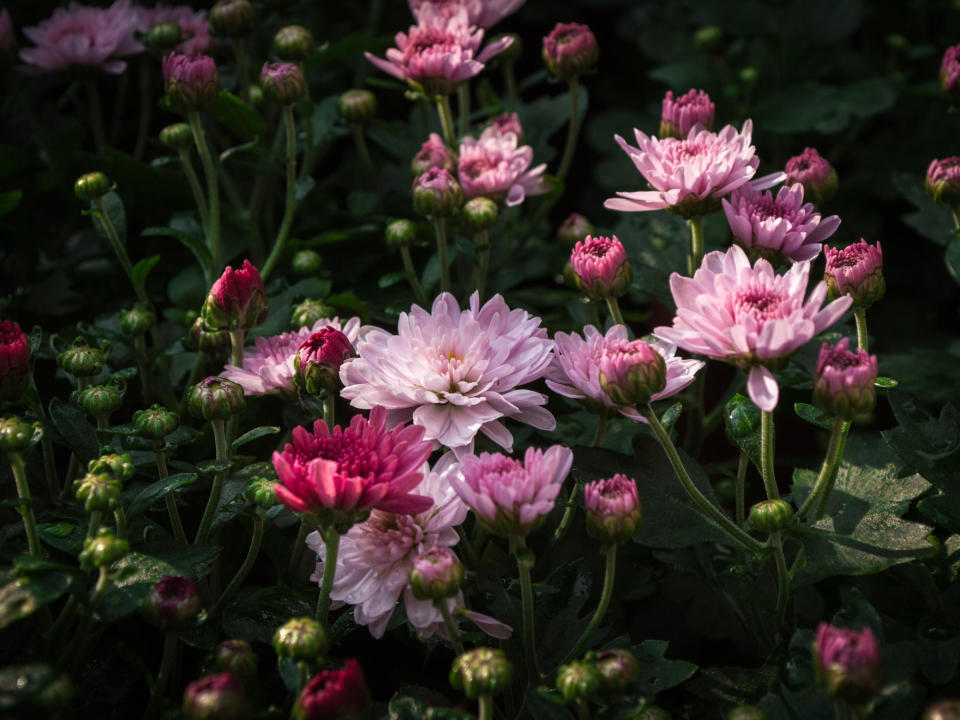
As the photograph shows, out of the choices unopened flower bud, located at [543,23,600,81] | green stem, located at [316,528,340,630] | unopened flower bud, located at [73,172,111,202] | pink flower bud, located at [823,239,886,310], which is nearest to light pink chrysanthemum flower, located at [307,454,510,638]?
green stem, located at [316,528,340,630]

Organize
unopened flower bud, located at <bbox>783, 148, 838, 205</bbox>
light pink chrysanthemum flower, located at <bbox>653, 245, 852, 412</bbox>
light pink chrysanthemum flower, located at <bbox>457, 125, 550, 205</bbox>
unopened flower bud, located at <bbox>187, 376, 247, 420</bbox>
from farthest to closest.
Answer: light pink chrysanthemum flower, located at <bbox>457, 125, 550, 205</bbox>
unopened flower bud, located at <bbox>783, 148, 838, 205</bbox>
unopened flower bud, located at <bbox>187, 376, 247, 420</bbox>
light pink chrysanthemum flower, located at <bbox>653, 245, 852, 412</bbox>

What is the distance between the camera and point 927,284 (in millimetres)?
1534

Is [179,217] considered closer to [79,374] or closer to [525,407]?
[79,374]

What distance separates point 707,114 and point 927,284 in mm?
812

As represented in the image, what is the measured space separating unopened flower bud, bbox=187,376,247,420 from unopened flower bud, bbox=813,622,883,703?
47cm

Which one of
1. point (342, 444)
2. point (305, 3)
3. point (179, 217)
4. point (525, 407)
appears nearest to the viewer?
point (342, 444)

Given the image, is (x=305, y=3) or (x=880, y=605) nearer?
(x=880, y=605)

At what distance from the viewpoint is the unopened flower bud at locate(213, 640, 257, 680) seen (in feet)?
2.07

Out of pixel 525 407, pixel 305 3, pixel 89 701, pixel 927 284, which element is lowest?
pixel 927 284

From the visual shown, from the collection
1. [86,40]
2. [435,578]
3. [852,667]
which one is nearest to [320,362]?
[435,578]

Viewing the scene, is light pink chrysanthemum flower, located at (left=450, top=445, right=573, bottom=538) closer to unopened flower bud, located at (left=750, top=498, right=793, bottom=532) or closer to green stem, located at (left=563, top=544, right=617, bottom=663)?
green stem, located at (left=563, top=544, right=617, bottom=663)

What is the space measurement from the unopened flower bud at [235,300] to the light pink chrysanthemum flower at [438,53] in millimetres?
342

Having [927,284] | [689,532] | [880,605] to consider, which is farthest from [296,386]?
[927,284]

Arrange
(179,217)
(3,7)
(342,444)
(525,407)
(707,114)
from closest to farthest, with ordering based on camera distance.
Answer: (342,444)
(525,407)
(707,114)
(179,217)
(3,7)
